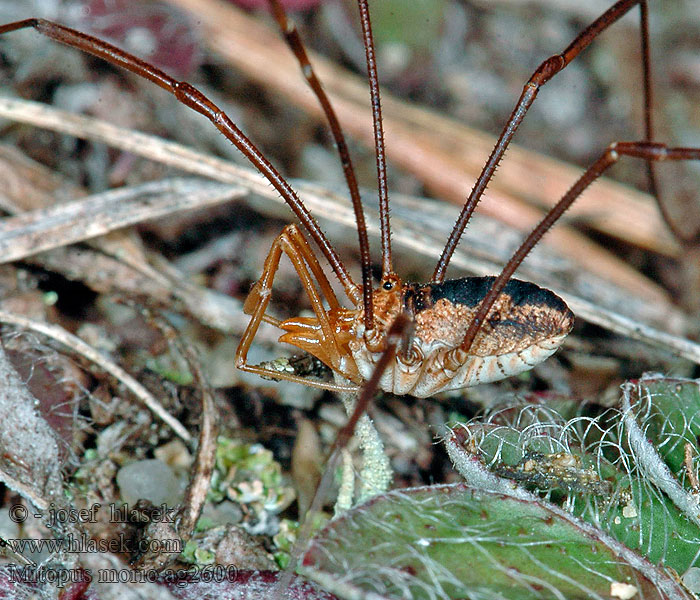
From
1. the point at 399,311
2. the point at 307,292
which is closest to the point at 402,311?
the point at 399,311

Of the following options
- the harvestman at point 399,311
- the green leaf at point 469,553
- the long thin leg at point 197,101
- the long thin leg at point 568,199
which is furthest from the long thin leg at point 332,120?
the green leaf at point 469,553

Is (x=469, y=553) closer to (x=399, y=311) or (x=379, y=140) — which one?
(x=399, y=311)

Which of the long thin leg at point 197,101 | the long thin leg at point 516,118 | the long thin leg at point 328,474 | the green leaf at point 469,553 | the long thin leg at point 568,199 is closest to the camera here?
the green leaf at point 469,553

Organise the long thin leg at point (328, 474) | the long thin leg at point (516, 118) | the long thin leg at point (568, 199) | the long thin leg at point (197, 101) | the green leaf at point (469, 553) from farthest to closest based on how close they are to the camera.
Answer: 1. the long thin leg at point (516, 118)
2. the long thin leg at point (197, 101)
3. the long thin leg at point (568, 199)
4. the long thin leg at point (328, 474)
5. the green leaf at point (469, 553)

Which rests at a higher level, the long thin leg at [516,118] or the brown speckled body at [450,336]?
the long thin leg at [516,118]

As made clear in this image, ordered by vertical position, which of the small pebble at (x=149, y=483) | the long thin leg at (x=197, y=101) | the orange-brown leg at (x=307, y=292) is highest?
the long thin leg at (x=197, y=101)

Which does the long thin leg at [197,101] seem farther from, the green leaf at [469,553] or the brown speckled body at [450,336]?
the green leaf at [469,553]

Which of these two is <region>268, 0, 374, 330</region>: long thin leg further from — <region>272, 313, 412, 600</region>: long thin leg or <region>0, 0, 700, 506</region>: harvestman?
<region>272, 313, 412, 600</region>: long thin leg
